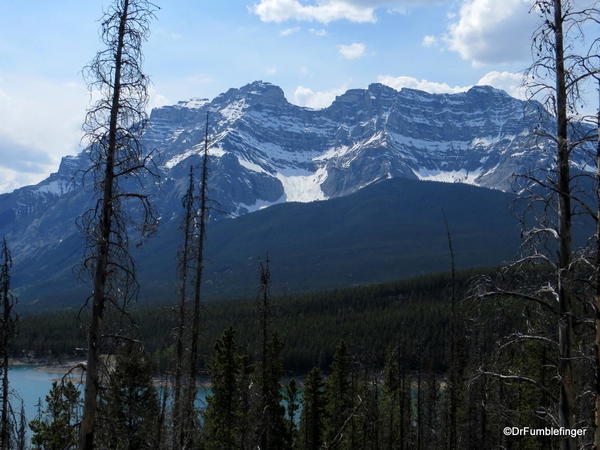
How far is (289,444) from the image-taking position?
4131 cm

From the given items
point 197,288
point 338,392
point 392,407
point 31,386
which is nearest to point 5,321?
point 197,288

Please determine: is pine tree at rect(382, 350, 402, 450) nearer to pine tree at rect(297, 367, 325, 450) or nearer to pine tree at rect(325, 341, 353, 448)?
pine tree at rect(325, 341, 353, 448)

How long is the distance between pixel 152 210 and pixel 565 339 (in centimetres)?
810

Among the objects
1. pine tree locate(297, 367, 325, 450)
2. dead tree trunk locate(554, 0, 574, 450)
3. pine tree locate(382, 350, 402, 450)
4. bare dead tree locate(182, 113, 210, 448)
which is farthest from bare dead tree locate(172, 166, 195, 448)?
pine tree locate(382, 350, 402, 450)

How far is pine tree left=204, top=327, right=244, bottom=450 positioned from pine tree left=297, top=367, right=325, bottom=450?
29.1 feet

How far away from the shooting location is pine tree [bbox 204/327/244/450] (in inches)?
1345

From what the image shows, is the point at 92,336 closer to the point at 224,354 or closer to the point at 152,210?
the point at 152,210

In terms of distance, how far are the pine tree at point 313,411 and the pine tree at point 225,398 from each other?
8878 millimetres

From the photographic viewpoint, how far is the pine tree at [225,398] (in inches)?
1345

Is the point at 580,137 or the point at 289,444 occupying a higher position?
the point at 580,137

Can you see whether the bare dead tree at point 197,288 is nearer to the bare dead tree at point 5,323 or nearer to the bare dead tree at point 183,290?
the bare dead tree at point 183,290

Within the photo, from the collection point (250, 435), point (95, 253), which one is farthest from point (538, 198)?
point (250, 435)

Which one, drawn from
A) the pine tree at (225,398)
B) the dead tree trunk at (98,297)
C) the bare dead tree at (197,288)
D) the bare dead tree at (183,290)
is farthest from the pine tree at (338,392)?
the dead tree trunk at (98,297)

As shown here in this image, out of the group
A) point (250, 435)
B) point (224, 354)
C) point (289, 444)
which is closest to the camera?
point (250, 435)
